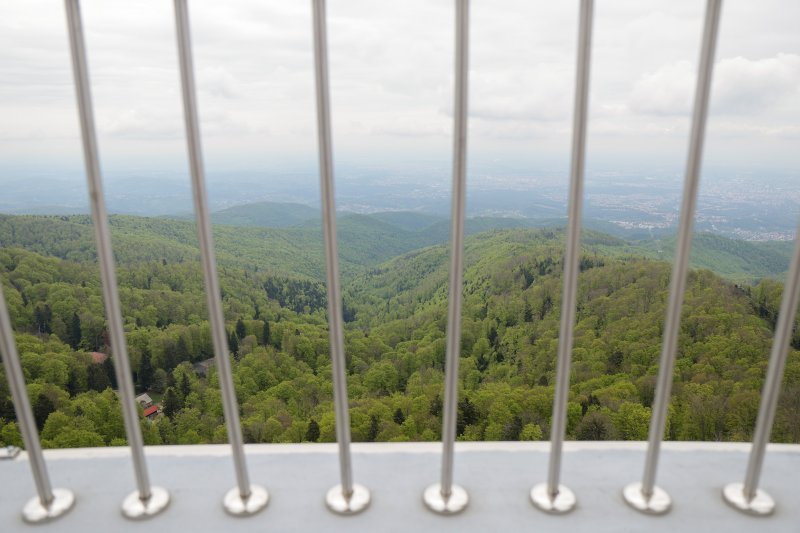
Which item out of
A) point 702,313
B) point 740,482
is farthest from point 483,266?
point 740,482

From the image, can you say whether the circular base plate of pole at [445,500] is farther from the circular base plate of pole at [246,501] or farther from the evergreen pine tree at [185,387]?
the evergreen pine tree at [185,387]

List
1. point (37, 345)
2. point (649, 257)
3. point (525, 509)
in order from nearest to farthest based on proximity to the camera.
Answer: point (525, 509), point (37, 345), point (649, 257)

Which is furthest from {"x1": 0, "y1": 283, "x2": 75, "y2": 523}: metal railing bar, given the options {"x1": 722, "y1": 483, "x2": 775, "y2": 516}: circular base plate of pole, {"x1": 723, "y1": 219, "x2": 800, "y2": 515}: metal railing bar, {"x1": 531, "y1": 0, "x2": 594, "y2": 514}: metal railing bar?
{"x1": 722, "y1": 483, "x2": 775, "y2": 516}: circular base plate of pole

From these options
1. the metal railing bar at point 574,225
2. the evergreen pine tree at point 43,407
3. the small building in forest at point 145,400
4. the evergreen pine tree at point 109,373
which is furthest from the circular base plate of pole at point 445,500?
the evergreen pine tree at point 109,373

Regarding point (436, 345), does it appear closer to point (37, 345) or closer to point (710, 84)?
point (37, 345)

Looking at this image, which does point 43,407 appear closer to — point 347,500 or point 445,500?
point 347,500

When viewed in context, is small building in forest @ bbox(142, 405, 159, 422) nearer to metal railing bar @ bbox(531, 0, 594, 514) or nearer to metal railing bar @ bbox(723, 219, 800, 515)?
metal railing bar @ bbox(531, 0, 594, 514)
